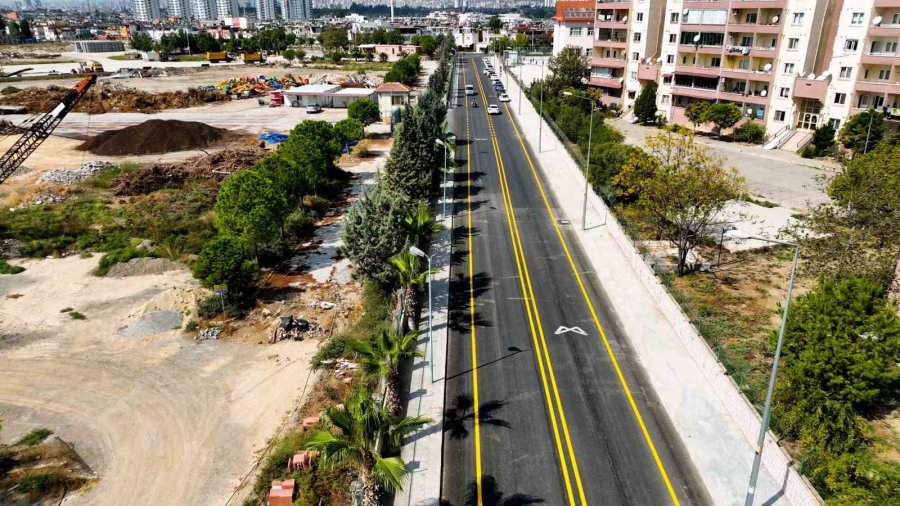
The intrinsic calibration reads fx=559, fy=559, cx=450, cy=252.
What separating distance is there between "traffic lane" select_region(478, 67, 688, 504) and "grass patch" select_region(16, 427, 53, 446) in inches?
923

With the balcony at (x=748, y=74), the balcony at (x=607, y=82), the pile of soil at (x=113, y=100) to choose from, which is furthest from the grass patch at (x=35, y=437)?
the pile of soil at (x=113, y=100)

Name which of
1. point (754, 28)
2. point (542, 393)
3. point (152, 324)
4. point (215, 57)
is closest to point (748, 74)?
point (754, 28)

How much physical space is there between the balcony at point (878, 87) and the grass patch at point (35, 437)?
3096 inches

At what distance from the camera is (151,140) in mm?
74312

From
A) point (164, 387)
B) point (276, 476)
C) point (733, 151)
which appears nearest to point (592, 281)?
point (276, 476)

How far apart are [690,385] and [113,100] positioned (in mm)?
120481

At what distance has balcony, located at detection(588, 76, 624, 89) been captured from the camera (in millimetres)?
94637

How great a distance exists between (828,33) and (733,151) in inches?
668

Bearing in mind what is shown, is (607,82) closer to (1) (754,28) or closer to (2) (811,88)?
(1) (754,28)

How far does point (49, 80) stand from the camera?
140500 mm

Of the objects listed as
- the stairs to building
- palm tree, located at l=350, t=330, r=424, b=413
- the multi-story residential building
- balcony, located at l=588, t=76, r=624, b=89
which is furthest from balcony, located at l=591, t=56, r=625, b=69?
palm tree, located at l=350, t=330, r=424, b=413

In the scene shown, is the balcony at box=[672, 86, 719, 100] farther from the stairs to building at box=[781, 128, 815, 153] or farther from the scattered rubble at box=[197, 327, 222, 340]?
the scattered rubble at box=[197, 327, 222, 340]

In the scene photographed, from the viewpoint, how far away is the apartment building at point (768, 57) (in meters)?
62.4

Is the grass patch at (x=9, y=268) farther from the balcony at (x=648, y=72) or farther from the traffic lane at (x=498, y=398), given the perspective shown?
the balcony at (x=648, y=72)
